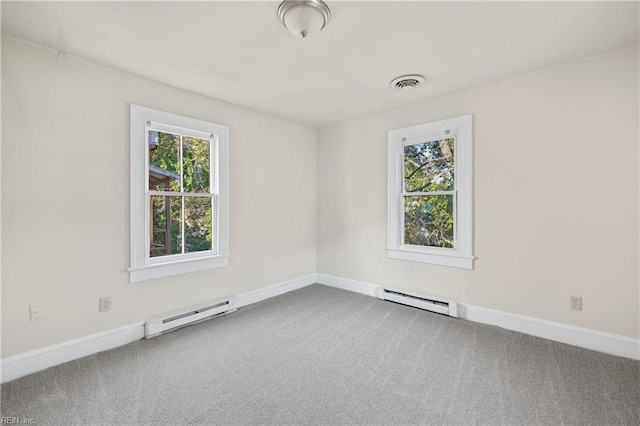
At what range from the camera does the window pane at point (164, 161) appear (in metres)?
2.87

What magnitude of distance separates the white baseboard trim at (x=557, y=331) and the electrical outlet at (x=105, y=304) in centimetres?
343

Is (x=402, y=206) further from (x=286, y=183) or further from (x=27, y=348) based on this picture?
(x=27, y=348)

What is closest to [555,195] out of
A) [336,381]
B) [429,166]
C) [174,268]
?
[429,166]

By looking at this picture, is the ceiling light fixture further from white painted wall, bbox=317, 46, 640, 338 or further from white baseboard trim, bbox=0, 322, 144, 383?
white baseboard trim, bbox=0, 322, 144, 383

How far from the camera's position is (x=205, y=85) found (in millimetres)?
2875

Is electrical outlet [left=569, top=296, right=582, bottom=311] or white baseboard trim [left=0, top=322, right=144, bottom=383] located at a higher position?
electrical outlet [left=569, top=296, right=582, bottom=311]

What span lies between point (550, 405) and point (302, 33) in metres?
2.84

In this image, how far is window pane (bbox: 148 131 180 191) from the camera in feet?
9.40

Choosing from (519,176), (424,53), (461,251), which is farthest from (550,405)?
(424,53)

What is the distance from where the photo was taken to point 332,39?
2100mm

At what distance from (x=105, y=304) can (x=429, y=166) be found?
11.8 feet

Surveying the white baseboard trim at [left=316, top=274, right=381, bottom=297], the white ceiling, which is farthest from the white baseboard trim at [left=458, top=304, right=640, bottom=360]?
the white ceiling

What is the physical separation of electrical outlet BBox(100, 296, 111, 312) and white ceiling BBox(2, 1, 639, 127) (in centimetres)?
202

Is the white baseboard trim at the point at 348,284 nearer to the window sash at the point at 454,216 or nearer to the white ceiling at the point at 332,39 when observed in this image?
the window sash at the point at 454,216
